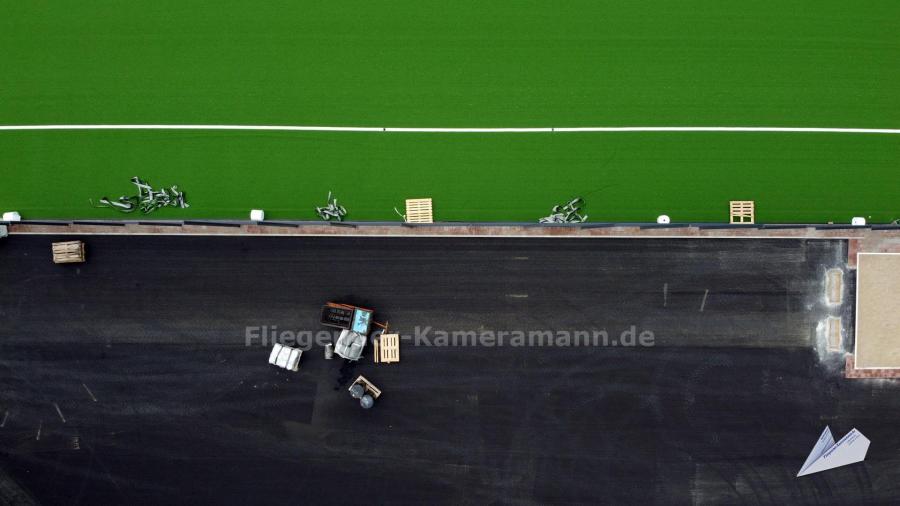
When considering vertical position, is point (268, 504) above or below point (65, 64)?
below

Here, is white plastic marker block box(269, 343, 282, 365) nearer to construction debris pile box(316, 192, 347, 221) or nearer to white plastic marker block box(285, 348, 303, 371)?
white plastic marker block box(285, 348, 303, 371)

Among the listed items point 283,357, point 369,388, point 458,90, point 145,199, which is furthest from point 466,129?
point 145,199

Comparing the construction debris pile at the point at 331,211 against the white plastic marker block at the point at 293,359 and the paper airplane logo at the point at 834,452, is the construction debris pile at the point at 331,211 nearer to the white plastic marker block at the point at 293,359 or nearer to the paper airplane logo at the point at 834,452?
the white plastic marker block at the point at 293,359

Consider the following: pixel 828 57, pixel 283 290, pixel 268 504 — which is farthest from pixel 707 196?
pixel 268 504

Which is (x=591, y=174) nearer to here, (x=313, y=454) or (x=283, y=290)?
(x=283, y=290)

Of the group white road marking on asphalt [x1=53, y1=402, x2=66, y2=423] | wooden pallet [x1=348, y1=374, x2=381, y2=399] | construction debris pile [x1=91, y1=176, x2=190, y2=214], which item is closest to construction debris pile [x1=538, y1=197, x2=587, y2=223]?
wooden pallet [x1=348, y1=374, x2=381, y2=399]

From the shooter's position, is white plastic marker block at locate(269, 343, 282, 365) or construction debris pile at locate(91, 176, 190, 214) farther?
white plastic marker block at locate(269, 343, 282, 365)

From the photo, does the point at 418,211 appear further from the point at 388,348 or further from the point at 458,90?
the point at 388,348
